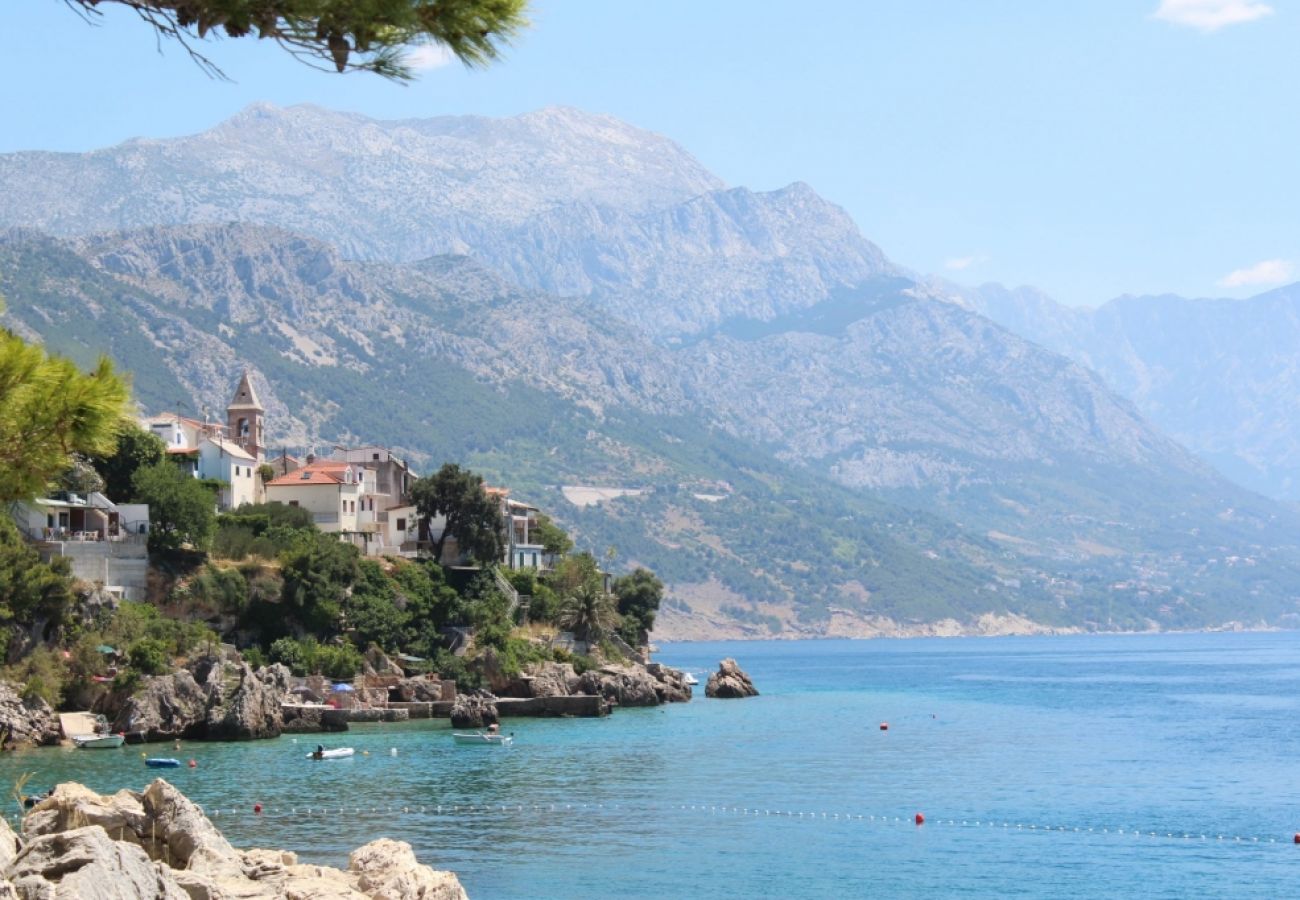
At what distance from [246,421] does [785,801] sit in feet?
192

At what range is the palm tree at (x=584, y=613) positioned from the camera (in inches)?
3930

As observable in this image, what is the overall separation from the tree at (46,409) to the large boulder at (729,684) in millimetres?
97100

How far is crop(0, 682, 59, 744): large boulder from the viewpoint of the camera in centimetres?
6512

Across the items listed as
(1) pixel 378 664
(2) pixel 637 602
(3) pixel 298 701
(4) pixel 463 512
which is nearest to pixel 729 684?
(2) pixel 637 602

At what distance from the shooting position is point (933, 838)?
4978 cm

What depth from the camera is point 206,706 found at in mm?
72438

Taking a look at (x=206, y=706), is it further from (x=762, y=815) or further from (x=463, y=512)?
(x=762, y=815)

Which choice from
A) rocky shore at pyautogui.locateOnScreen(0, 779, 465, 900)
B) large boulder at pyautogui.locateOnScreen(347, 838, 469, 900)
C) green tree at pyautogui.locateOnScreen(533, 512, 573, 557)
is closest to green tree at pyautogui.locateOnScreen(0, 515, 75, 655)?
rocky shore at pyautogui.locateOnScreen(0, 779, 465, 900)

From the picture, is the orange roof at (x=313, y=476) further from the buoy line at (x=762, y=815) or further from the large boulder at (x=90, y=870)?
the large boulder at (x=90, y=870)

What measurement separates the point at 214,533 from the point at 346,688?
408 inches

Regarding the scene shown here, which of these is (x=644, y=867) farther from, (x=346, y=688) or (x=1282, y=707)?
(x=1282, y=707)

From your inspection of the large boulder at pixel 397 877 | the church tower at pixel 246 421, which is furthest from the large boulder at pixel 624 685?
the large boulder at pixel 397 877

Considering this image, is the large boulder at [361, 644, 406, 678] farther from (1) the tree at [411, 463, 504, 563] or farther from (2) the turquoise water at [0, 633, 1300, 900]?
(1) the tree at [411, 463, 504, 563]

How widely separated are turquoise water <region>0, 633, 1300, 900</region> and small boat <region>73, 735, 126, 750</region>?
120 cm
